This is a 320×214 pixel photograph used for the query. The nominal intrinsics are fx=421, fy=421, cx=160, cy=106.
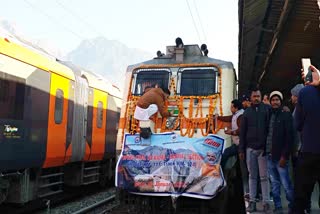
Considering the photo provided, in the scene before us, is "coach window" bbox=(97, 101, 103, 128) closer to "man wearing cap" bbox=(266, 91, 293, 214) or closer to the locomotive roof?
the locomotive roof

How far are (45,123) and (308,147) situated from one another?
651 cm

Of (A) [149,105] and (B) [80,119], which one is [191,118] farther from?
(B) [80,119]

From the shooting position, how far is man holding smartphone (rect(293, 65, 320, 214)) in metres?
4.28

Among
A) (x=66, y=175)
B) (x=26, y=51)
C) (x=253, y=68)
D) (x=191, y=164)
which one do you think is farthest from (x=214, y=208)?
(x=253, y=68)

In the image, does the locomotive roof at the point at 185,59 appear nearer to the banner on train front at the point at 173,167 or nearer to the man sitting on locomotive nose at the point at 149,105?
the man sitting on locomotive nose at the point at 149,105

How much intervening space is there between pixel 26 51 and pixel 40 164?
2.49 m

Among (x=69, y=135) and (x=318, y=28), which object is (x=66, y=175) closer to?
(x=69, y=135)

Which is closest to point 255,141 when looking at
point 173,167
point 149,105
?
point 173,167

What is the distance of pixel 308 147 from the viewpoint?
4.29 metres

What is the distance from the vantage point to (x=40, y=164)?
9305 millimetres

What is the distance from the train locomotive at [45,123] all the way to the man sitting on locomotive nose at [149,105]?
8.47 feet

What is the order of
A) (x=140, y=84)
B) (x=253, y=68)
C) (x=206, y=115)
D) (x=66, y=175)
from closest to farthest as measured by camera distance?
(x=206, y=115), (x=140, y=84), (x=66, y=175), (x=253, y=68)

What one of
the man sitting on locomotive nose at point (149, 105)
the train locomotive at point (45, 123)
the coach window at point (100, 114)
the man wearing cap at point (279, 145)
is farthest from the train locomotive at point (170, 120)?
the coach window at point (100, 114)

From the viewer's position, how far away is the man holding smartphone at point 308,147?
14.0 ft
